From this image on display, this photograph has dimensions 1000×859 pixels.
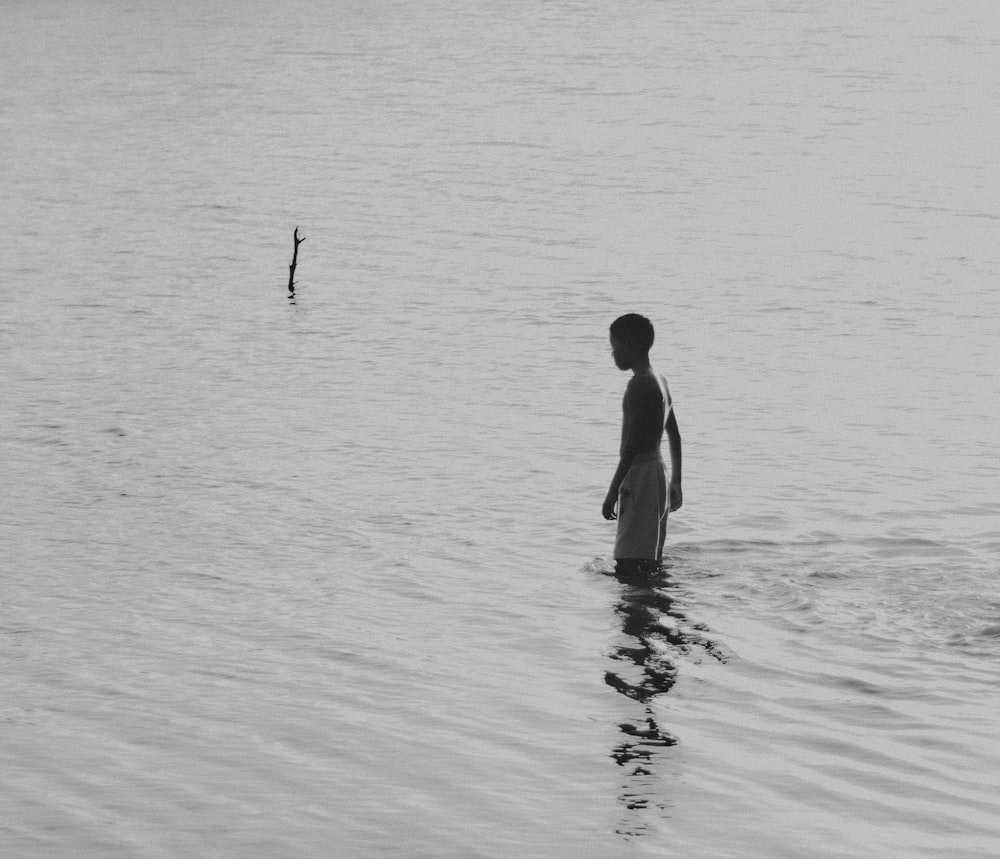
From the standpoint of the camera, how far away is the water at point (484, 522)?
805 centimetres

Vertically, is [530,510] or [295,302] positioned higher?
[295,302]

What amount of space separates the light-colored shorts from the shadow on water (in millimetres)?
214

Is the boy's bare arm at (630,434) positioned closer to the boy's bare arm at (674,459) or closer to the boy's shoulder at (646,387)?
the boy's shoulder at (646,387)

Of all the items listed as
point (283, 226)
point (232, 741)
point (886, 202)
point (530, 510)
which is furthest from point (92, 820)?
point (886, 202)

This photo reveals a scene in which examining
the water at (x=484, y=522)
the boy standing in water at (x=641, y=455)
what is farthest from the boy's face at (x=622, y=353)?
the water at (x=484, y=522)

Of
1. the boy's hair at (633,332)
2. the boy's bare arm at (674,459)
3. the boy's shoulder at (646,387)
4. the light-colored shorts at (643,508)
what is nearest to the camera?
the boy's hair at (633,332)

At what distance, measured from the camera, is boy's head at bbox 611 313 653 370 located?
1016 centimetres

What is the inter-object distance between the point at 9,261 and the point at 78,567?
76.2ft

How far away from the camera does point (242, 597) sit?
1195 centimetres

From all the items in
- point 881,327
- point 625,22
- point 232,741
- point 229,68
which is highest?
point 625,22

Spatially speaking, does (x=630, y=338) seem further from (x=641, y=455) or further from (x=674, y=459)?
(x=674, y=459)

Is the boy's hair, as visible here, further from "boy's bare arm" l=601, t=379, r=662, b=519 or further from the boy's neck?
"boy's bare arm" l=601, t=379, r=662, b=519

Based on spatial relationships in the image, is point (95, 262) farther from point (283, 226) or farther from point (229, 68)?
point (229, 68)

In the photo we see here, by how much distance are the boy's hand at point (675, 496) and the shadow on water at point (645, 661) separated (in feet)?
1.50
